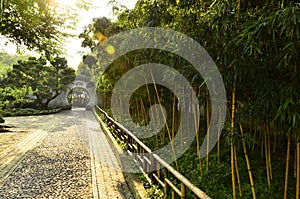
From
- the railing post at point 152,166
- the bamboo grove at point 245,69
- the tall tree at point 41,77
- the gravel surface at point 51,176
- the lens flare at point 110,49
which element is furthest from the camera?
the tall tree at point 41,77

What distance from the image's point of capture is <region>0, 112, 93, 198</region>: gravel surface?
3.82 m

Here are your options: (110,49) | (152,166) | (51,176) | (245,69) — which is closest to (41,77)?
(110,49)

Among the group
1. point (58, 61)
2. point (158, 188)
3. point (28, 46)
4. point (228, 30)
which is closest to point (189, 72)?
point (228, 30)

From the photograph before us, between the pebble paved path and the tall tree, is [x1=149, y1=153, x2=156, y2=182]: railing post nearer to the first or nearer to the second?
the pebble paved path

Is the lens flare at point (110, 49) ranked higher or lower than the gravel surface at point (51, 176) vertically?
higher

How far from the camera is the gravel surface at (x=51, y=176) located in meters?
3.82

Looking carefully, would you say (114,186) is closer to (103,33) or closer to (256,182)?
(256,182)

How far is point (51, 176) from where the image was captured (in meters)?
4.62

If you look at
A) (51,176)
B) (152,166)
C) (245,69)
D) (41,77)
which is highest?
(41,77)

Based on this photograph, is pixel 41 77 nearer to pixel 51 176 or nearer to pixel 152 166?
pixel 51 176

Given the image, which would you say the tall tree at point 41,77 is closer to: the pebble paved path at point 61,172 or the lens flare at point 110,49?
the lens flare at point 110,49

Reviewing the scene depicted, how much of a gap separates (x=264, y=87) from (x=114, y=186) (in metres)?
2.69

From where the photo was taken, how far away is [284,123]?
2.11 m

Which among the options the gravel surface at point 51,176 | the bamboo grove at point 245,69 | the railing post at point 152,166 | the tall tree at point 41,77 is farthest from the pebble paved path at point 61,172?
the tall tree at point 41,77
